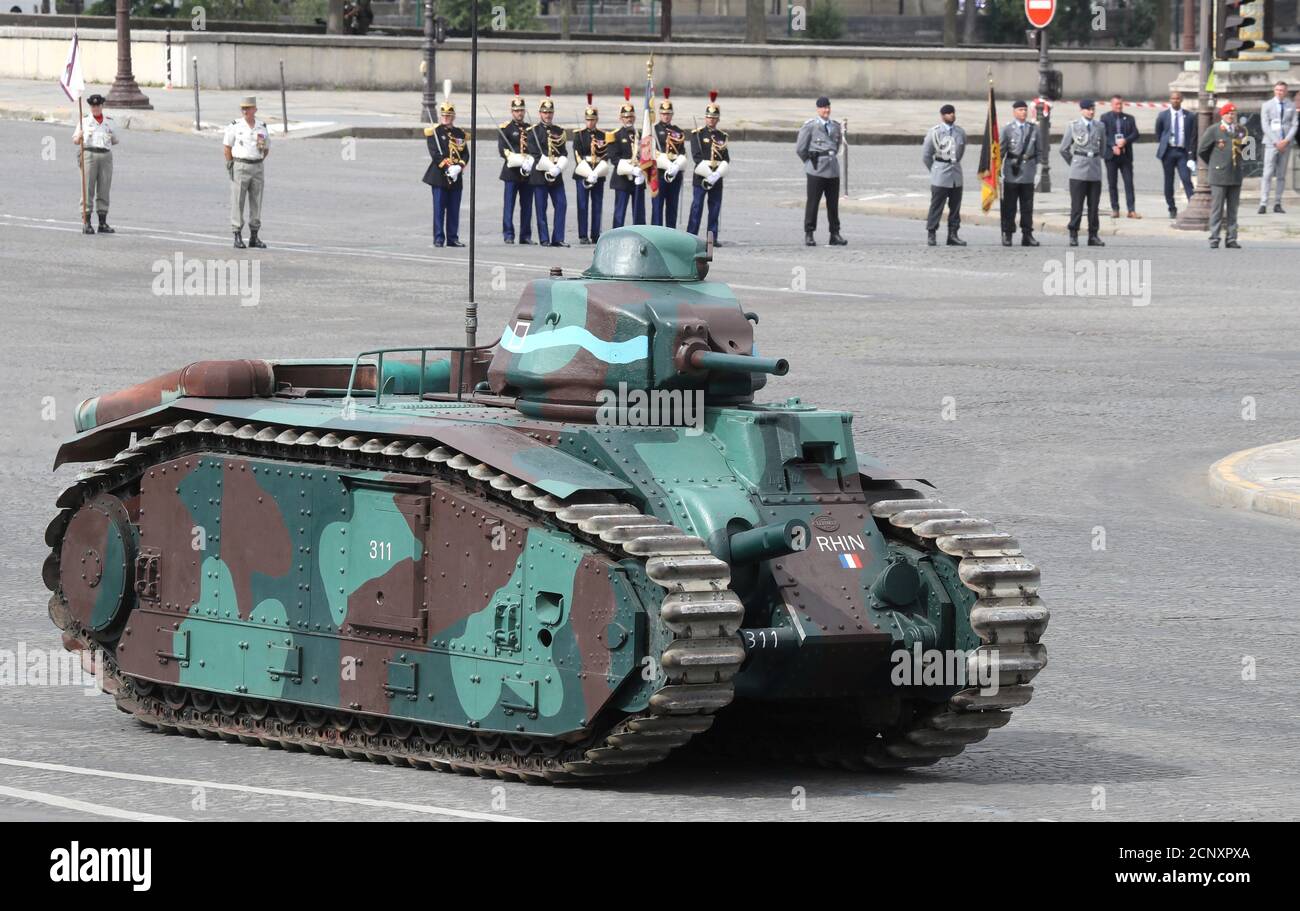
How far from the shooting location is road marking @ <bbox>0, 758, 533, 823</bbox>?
10062mm

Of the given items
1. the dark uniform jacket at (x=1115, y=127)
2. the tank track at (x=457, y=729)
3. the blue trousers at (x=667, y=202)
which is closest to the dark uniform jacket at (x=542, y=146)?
the blue trousers at (x=667, y=202)

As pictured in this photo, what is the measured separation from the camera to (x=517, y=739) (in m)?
11.1

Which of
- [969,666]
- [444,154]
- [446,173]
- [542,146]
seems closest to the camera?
[969,666]

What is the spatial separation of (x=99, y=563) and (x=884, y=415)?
11217mm

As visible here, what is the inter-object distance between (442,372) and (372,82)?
155 feet

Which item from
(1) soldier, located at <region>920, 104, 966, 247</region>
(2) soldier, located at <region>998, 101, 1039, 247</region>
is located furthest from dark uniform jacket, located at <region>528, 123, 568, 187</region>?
(2) soldier, located at <region>998, 101, 1039, 247</region>

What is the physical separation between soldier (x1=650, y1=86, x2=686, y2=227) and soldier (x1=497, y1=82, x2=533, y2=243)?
2039mm

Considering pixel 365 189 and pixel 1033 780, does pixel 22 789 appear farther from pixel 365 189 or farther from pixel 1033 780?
pixel 365 189

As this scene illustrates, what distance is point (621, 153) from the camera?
37.0 metres

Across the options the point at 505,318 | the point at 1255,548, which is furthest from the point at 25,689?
the point at 505,318

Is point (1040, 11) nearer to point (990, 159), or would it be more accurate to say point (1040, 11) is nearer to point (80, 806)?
point (990, 159)

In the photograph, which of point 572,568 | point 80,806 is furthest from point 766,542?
point 80,806

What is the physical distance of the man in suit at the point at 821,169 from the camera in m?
36.5

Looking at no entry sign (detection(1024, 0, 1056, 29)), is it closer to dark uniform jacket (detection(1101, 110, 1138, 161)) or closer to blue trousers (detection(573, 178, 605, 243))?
dark uniform jacket (detection(1101, 110, 1138, 161))
